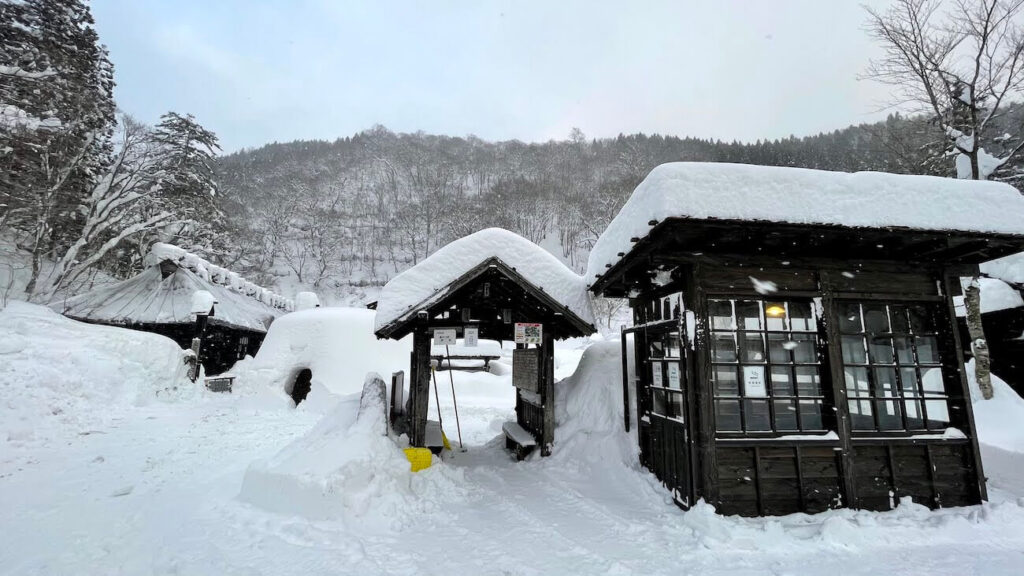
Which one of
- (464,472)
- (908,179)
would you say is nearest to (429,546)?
(464,472)

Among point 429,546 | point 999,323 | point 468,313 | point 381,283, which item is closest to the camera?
point 429,546

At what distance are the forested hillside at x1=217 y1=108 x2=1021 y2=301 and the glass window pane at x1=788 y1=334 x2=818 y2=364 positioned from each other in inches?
1077

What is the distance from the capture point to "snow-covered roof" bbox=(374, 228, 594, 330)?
693cm

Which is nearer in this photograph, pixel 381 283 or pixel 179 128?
pixel 179 128

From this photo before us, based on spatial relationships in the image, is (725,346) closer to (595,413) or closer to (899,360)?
(899,360)

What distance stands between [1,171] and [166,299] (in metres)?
7.02

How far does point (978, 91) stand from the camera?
35.6 ft

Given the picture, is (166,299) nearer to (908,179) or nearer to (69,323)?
(69,323)

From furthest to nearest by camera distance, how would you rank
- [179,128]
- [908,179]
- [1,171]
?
[179,128], [1,171], [908,179]

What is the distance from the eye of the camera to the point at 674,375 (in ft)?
18.5

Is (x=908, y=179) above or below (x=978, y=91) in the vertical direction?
below

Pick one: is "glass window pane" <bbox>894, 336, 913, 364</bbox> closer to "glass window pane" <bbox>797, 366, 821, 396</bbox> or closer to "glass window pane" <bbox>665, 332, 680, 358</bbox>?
"glass window pane" <bbox>797, 366, 821, 396</bbox>

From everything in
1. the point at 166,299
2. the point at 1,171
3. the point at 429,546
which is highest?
the point at 1,171

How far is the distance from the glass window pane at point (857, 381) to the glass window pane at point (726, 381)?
5.53 ft
